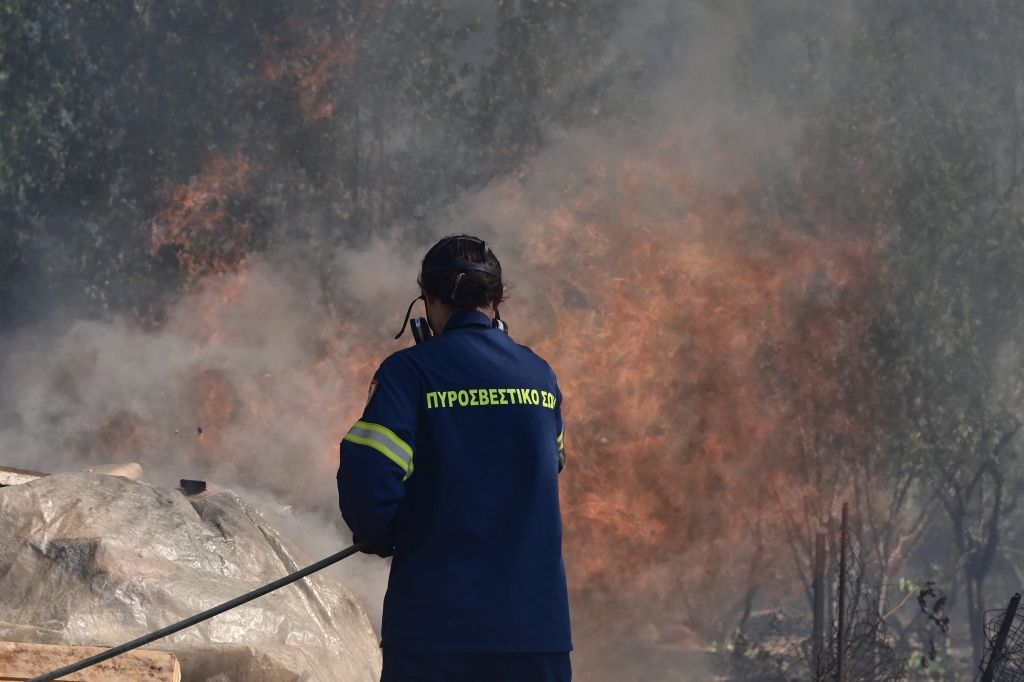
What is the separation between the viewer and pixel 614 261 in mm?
9398

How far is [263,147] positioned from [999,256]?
25.2 feet

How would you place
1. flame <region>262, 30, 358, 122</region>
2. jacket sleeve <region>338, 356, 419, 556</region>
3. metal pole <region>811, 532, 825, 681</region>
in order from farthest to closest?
flame <region>262, 30, 358, 122</region>, metal pole <region>811, 532, 825, 681</region>, jacket sleeve <region>338, 356, 419, 556</region>

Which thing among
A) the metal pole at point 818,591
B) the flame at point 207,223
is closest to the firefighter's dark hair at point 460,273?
the metal pole at point 818,591

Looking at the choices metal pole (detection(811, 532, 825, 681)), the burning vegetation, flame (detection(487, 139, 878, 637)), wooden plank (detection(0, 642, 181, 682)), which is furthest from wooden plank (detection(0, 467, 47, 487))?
metal pole (detection(811, 532, 825, 681))

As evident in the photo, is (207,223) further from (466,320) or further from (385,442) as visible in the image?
(385,442)

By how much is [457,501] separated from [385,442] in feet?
0.64

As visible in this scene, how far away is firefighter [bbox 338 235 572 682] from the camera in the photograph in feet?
7.09

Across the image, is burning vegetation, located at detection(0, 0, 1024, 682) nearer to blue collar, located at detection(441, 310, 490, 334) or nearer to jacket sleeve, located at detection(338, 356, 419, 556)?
blue collar, located at detection(441, 310, 490, 334)

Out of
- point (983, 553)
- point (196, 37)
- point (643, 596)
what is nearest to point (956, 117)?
point (983, 553)

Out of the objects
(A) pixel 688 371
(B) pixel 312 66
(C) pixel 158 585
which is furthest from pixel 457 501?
(B) pixel 312 66

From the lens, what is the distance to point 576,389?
8.87 metres

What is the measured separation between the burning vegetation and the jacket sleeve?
20.9ft

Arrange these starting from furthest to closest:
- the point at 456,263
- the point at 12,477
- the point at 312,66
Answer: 1. the point at 312,66
2. the point at 12,477
3. the point at 456,263

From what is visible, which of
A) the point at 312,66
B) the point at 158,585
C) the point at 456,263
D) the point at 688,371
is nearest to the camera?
the point at 456,263
